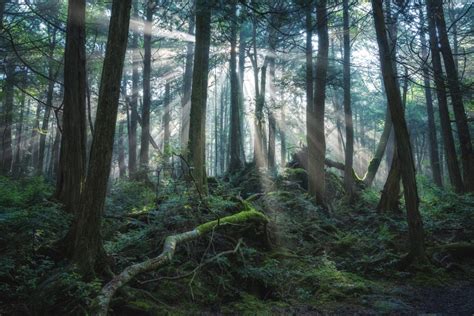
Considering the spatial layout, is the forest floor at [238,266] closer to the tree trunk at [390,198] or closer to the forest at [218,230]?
the forest at [218,230]

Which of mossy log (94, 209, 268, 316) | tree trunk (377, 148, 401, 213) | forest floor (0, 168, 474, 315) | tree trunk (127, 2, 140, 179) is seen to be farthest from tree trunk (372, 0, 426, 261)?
tree trunk (127, 2, 140, 179)

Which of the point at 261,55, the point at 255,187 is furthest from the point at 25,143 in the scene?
the point at 255,187

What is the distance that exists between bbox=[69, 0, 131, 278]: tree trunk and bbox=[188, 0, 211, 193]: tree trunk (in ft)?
16.8

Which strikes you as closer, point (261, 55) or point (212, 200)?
point (212, 200)

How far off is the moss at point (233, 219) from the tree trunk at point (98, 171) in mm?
2194

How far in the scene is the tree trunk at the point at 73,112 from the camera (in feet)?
25.6

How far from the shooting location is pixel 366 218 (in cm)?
1250

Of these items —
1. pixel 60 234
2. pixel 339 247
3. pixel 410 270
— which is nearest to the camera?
pixel 60 234

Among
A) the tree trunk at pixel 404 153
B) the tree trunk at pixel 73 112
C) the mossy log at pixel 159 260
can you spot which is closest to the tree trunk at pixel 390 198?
the tree trunk at pixel 404 153

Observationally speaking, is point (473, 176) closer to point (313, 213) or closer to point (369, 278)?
point (313, 213)

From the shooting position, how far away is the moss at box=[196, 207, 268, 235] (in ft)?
23.3

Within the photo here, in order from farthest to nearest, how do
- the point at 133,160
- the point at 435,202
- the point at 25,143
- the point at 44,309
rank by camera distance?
the point at 25,143, the point at 133,160, the point at 435,202, the point at 44,309

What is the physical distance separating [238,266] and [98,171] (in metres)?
3.52

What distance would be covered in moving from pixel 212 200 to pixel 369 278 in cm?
397
